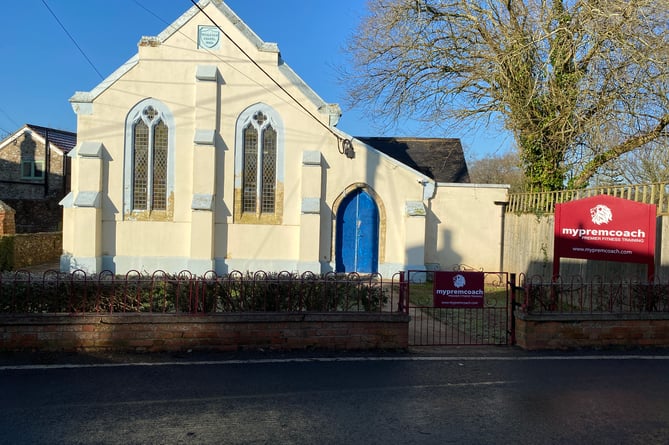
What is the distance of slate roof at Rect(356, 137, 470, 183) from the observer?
21.0m

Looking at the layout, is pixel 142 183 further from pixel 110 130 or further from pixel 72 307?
pixel 72 307

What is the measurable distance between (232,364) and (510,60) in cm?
1361

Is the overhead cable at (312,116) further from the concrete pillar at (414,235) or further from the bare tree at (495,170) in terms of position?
the bare tree at (495,170)

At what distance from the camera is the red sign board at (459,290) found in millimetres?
8375

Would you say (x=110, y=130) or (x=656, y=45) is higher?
(x=656, y=45)

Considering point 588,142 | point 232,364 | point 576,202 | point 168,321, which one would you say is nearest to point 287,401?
point 232,364

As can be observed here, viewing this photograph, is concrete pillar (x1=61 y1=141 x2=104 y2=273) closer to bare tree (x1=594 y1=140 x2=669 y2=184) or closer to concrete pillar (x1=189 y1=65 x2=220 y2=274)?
concrete pillar (x1=189 y1=65 x2=220 y2=274)

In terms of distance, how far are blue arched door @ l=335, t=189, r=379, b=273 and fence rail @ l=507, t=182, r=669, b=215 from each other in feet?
15.3

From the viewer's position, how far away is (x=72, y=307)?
7516 mm

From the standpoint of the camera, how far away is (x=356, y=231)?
17266mm

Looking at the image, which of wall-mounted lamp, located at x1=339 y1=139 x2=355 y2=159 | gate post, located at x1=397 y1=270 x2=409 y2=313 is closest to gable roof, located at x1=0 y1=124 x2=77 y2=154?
wall-mounted lamp, located at x1=339 y1=139 x2=355 y2=159

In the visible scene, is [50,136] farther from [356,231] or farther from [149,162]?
[356,231]

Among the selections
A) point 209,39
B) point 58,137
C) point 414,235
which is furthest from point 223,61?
point 58,137

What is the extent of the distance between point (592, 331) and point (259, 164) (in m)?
11.4
